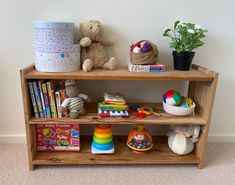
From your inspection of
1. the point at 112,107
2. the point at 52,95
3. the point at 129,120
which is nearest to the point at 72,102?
the point at 52,95

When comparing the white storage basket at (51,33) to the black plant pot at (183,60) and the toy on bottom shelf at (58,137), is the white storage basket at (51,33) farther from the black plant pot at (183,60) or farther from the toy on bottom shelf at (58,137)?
the black plant pot at (183,60)

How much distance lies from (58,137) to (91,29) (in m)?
0.68

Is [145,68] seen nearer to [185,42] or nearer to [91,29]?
[185,42]

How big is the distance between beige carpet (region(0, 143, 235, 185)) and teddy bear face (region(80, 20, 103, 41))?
793 millimetres

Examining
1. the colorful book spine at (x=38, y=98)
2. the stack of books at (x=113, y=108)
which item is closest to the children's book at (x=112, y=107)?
the stack of books at (x=113, y=108)

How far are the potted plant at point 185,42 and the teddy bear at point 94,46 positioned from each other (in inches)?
14.7

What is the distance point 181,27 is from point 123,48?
1.24 ft

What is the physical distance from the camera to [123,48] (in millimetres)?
1364

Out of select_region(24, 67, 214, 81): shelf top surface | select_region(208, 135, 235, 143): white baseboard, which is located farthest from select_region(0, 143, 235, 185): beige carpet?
select_region(24, 67, 214, 81): shelf top surface

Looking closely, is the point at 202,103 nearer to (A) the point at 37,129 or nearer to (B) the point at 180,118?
(B) the point at 180,118

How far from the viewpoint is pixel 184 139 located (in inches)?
50.7

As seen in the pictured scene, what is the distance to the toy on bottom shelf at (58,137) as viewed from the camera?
1260 millimetres

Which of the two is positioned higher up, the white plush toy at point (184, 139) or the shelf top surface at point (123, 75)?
the shelf top surface at point (123, 75)

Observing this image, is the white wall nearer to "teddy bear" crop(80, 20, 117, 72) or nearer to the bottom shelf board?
"teddy bear" crop(80, 20, 117, 72)
